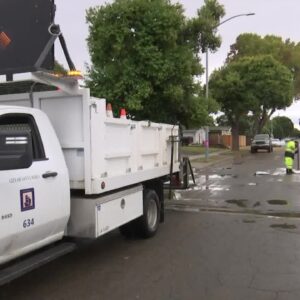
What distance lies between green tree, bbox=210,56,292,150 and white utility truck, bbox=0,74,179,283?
40.0 m

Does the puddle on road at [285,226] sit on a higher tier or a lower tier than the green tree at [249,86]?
lower

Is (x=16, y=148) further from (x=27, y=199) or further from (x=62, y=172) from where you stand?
(x=62, y=172)

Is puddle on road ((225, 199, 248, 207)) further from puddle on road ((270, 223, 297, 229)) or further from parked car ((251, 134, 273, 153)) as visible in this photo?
parked car ((251, 134, 273, 153))

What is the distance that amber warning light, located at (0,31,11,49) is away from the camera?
710 centimetres

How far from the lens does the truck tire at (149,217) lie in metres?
8.19

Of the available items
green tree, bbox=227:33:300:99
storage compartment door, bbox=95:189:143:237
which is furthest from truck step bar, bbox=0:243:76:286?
green tree, bbox=227:33:300:99

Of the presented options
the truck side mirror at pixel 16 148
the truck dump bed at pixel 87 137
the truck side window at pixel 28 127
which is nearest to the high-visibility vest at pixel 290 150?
the truck dump bed at pixel 87 137

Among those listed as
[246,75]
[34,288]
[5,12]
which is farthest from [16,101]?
[246,75]

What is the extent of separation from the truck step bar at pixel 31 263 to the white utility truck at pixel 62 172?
A: 12 millimetres

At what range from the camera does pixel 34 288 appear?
229 inches

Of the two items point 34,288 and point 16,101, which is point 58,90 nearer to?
point 16,101

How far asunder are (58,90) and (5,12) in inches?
66.5

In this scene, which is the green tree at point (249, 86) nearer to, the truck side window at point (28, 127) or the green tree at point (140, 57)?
the green tree at point (140, 57)

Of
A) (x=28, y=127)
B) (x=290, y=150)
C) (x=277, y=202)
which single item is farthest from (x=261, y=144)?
(x=28, y=127)
